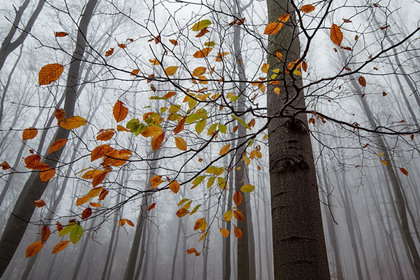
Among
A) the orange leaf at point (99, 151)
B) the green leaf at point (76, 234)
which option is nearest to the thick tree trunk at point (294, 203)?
the orange leaf at point (99, 151)

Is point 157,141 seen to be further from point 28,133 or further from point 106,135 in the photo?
point 28,133

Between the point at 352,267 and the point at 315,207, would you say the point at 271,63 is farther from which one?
the point at 352,267

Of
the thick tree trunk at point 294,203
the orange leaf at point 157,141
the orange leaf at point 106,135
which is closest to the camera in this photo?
the thick tree trunk at point 294,203

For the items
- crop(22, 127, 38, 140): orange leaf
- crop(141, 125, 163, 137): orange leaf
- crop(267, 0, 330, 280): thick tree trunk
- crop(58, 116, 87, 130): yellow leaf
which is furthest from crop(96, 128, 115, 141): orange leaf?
crop(267, 0, 330, 280): thick tree trunk

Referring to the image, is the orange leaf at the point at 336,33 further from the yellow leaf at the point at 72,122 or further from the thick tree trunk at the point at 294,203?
the yellow leaf at the point at 72,122

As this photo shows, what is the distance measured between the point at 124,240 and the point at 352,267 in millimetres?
24909

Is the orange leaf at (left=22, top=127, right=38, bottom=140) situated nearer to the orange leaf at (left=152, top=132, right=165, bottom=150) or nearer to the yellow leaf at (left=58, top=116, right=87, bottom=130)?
the yellow leaf at (left=58, top=116, right=87, bottom=130)

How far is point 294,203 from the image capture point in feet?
2.85

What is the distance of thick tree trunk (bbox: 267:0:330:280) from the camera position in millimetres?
773

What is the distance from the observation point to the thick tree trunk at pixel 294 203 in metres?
0.77

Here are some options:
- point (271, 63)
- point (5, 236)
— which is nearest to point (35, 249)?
point (271, 63)

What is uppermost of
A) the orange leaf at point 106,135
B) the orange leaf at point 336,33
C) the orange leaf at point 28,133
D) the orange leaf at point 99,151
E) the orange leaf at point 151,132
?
the orange leaf at point 336,33

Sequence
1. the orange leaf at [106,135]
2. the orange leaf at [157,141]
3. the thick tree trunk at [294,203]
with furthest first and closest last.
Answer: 1. the orange leaf at [106,135]
2. the orange leaf at [157,141]
3. the thick tree trunk at [294,203]

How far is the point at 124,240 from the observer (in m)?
27.0
